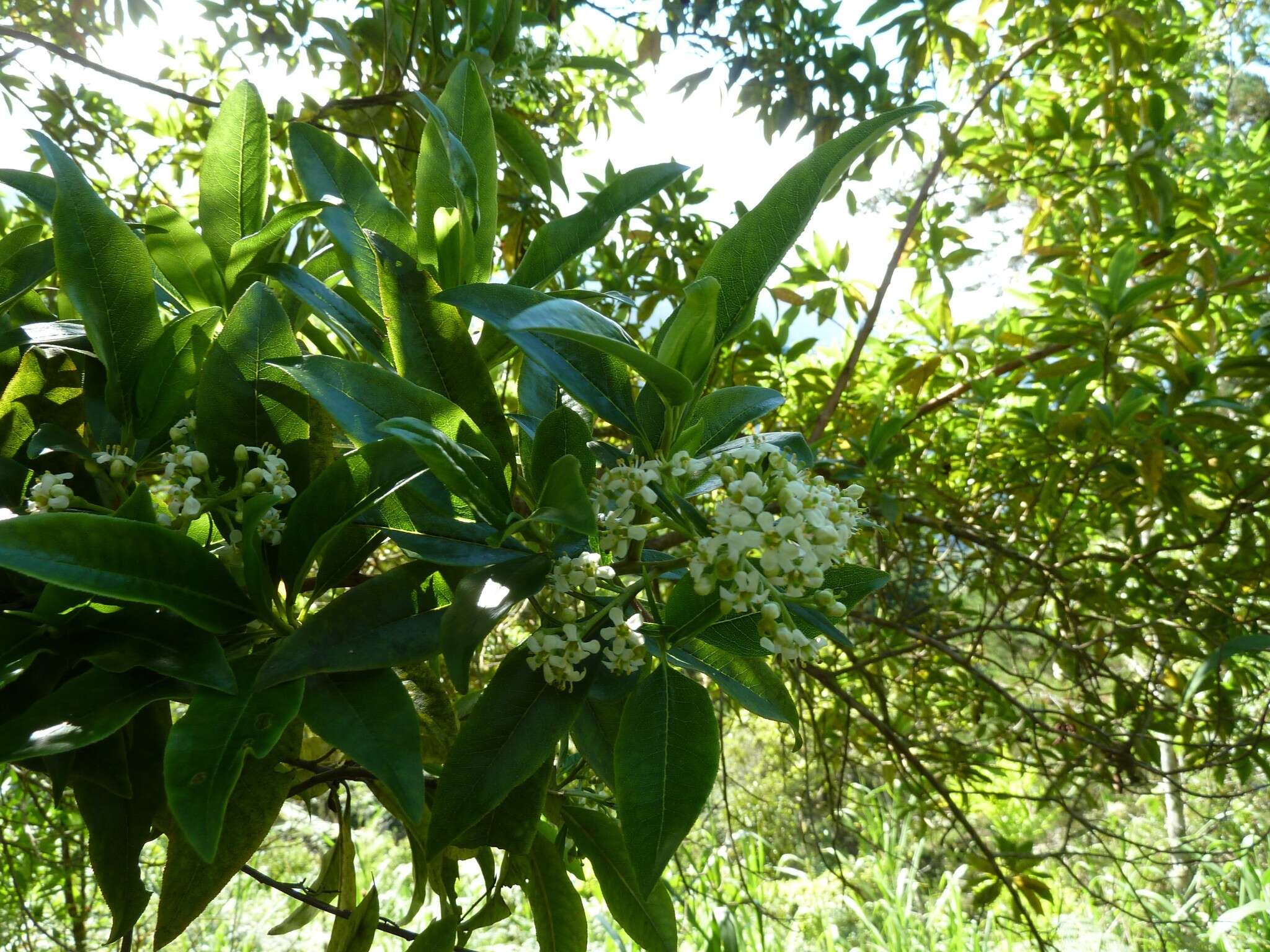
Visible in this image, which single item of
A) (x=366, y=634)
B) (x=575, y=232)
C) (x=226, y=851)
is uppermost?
(x=575, y=232)

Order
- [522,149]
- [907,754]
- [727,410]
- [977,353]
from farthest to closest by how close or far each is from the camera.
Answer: [977,353] < [907,754] < [522,149] < [727,410]

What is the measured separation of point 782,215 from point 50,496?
0.48 m

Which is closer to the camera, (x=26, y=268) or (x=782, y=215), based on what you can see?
(x=782, y=215)

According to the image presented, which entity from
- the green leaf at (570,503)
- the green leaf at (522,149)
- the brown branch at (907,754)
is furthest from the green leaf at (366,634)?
the brown branch at (907,754)

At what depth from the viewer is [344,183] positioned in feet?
2.22

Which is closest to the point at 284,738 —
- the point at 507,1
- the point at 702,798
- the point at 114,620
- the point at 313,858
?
the point at 114,620

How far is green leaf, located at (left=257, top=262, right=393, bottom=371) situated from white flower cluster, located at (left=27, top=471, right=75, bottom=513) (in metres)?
0.19

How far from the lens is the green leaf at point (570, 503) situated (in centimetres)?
44

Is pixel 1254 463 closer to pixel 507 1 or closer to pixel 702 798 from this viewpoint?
Result: pixel 507 1

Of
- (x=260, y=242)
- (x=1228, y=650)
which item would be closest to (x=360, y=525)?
(x=260, y=242)

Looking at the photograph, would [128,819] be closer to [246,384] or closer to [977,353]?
[246,384]

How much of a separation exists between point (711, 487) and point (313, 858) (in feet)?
17.9

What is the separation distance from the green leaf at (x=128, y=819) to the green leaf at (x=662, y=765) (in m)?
0.31

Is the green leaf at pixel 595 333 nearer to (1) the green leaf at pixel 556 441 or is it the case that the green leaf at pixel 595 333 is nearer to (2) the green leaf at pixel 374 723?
(1) the green leaf at pixel 556 441
